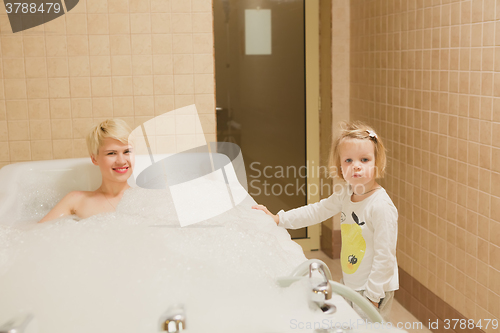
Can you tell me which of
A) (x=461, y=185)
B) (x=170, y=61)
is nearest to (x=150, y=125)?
(x=170, y=61)

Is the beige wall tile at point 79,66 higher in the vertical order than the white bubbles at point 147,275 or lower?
higher

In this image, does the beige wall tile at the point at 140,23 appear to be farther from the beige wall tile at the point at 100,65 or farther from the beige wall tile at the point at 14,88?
the beige wall tile at the point at 14,88

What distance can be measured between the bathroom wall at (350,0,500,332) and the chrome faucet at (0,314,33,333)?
64.0 inches

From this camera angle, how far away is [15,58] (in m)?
2.49

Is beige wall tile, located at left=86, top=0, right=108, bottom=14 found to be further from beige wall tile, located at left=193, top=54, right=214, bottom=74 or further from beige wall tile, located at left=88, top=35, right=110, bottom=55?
beige wall tile, located at left=193, top=54, right=214, bottom=74

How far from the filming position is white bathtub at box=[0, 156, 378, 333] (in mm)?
1304

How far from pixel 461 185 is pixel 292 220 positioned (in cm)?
80

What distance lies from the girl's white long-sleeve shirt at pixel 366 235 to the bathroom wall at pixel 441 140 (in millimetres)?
577

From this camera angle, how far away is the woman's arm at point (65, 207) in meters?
2.05

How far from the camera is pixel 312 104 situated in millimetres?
3426

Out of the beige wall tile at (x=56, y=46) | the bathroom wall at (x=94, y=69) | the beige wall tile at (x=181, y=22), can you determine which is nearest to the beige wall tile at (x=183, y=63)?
the bathroom wall at (x=94, y=69)

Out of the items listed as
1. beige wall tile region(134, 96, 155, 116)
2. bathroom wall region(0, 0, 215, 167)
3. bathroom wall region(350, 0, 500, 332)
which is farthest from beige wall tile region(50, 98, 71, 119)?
bathroom wall region(350, 0, 500, 332)

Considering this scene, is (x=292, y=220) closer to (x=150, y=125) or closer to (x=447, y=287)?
(x=447, y=287)

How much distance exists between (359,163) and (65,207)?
119 cm
